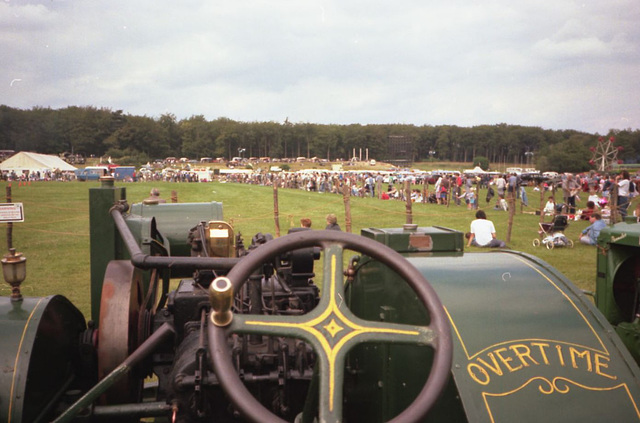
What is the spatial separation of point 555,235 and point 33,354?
13.8 metres

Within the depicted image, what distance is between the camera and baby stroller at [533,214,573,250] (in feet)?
46.3

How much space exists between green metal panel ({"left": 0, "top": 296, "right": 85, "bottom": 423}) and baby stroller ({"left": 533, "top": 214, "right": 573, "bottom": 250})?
42.8 feet

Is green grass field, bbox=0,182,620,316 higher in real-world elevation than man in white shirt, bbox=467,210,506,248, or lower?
lower

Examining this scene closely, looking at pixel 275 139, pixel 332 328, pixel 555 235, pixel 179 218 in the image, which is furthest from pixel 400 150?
pixel 332 328

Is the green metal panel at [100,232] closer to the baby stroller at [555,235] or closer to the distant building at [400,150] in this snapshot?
the baby stroller at [555,235]

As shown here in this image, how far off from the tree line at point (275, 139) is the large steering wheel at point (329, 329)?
44258 mm

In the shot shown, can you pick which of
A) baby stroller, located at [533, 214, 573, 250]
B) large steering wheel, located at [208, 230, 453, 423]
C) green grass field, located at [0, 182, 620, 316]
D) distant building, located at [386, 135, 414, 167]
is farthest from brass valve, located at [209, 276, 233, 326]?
distant building, located at [386, 135, 414, 167]

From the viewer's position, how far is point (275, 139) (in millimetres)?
119688

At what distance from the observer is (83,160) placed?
6506cm

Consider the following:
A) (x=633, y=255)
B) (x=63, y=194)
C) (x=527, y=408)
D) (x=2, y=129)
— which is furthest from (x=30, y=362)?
(x=2, y=129)

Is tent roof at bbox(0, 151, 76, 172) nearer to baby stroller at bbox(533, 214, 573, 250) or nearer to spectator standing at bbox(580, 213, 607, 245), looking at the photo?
baby stroller at bbox(533, 214, 573, 250)

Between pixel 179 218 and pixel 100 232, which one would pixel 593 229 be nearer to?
pixel 179 218

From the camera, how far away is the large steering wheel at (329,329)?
1665 mm

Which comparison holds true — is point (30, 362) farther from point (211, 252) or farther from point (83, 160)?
point (83, 160)
